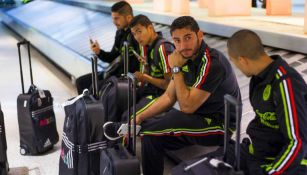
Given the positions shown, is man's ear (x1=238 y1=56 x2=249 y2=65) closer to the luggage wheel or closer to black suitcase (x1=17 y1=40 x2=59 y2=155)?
black suitcase (x1=17 y1=40 x2=59 y2=155)

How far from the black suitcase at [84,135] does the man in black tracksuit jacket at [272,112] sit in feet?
3.55

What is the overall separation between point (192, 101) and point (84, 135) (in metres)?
0.73

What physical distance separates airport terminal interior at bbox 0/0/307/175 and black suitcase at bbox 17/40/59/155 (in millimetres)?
95

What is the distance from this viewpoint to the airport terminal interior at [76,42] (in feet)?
12.6

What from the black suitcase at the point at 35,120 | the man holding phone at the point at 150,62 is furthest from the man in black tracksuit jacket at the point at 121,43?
the black suitcase at the point at 35,120

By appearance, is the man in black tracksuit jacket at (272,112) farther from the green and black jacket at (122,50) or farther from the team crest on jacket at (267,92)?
the green and black jacket at (122,50)

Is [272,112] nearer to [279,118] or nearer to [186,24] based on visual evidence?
[279,118]

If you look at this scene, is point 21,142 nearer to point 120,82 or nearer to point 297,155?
point 120,82

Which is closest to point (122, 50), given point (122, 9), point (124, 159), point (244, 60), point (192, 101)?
point (122, 9)

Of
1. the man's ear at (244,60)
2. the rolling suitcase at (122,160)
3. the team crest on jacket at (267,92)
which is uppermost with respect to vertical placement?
the man's ear at (244,60)

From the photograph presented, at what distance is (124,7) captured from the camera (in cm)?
444

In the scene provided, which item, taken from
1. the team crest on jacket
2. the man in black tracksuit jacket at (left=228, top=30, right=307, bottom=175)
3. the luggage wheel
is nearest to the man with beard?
the man in black tracksuit jacket at (left=228, top=30, right=307, bottom=175)

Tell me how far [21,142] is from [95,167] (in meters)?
1.23

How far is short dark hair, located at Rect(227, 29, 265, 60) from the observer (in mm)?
2164
